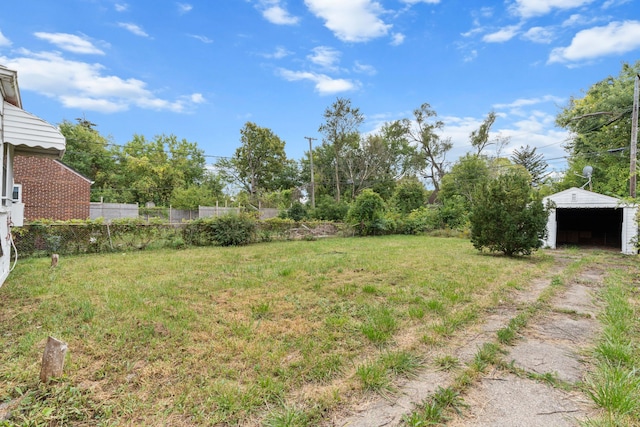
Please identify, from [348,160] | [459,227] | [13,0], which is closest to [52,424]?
[13,0]

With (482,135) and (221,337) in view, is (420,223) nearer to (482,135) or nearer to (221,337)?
(482,135)

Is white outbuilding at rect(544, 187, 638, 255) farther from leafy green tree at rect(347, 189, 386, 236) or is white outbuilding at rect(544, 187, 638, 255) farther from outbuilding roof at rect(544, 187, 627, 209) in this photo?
leafy green tree at rect(347, 189, 386, 236)

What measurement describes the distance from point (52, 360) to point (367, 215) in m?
16.5

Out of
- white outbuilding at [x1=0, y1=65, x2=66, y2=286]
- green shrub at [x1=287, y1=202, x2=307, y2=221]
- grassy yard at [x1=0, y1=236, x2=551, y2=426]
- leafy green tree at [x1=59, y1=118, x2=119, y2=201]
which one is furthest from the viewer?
leafy green tree at [x1=59, y1=118, x2=119, y2=201]

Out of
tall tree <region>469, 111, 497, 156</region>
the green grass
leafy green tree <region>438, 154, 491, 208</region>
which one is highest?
tall tree <region>469, 111, 497, 156</region>

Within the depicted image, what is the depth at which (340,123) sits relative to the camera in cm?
2792

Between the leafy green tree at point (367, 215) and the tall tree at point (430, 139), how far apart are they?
1781cm

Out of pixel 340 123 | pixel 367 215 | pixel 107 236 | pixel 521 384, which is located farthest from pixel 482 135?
pixel 521 384

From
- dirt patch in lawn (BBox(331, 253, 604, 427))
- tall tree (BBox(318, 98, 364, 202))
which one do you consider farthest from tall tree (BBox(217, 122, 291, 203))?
dirt patch in lawn (BBox(331, 253, 604, 427))

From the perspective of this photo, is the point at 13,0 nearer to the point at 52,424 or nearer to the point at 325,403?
the point at 52,424

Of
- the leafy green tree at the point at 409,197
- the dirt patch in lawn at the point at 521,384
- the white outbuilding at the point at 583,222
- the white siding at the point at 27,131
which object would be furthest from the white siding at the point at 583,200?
the white siding at the point at 27,131

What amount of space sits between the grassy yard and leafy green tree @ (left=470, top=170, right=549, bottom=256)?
3.41 m

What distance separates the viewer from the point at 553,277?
6.52 meters

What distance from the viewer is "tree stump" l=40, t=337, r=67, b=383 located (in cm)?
216
